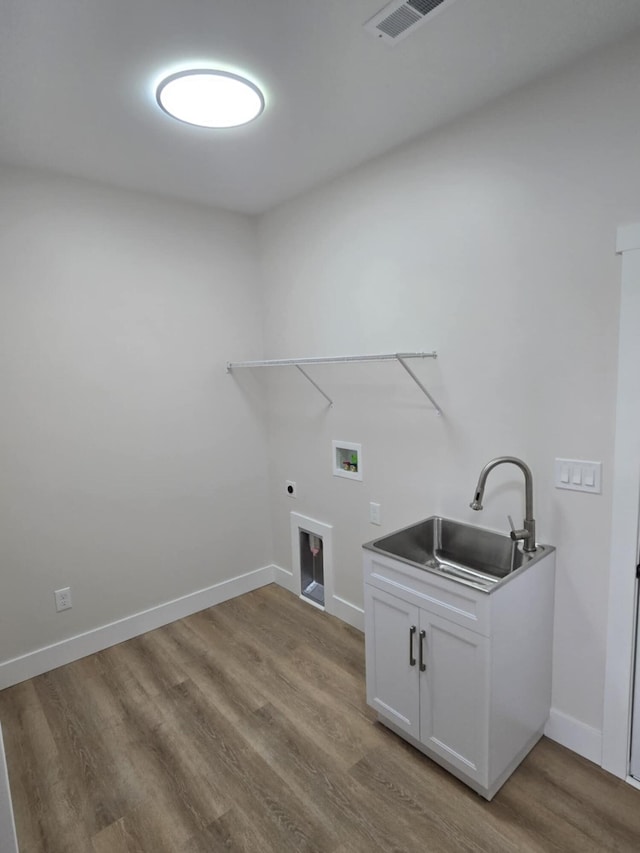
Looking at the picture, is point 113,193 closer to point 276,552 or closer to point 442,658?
point 276,552

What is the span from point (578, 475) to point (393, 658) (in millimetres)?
1083

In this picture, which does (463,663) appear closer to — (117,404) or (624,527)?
(624,527)

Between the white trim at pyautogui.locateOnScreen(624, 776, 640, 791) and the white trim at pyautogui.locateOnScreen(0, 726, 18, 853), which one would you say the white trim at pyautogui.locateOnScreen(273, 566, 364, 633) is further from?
the white trim at pyautogui.locateOnScreen(0, 726, 18, 853)

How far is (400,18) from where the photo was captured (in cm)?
145

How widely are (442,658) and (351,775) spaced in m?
0.62

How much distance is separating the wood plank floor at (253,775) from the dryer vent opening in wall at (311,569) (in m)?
0.60

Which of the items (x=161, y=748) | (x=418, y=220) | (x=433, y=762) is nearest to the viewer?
(x=433, y=762)

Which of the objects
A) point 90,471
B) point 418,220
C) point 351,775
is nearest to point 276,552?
point 90,471

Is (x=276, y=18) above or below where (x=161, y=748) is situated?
above

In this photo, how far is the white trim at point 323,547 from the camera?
308 cm

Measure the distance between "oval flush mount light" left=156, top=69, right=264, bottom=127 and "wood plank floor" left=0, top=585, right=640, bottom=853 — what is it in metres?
2.70

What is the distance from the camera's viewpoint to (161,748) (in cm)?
206

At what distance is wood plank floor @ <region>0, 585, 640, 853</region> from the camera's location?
1.63m

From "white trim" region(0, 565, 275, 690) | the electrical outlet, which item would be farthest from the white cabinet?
the electrical outlet
